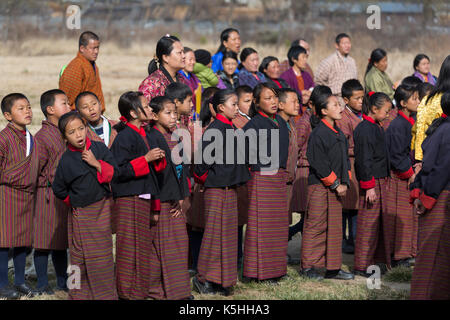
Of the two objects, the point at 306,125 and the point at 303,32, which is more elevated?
the point at 303,32

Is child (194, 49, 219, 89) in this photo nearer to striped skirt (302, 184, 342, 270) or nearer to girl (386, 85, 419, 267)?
girl (386, 85, 419, 267)

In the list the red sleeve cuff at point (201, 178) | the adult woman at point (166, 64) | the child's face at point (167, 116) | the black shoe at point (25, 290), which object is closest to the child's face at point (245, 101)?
the adult woman at point (166, 64)

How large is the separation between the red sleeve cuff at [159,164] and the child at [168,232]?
0.05 m

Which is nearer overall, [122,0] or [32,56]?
[32,56]

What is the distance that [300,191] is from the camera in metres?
7.40

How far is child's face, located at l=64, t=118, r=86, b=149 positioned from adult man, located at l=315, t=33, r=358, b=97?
5.62m

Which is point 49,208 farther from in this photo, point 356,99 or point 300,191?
point 356,99

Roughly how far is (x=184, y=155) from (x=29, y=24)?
65.0 feet

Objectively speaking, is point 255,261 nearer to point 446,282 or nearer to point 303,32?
point 446,282

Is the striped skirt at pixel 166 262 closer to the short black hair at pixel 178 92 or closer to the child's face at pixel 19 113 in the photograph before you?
the short black hair at pixel 178 92

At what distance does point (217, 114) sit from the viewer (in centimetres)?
600

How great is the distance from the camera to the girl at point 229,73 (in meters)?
8.59

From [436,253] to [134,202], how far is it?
2.24 m
